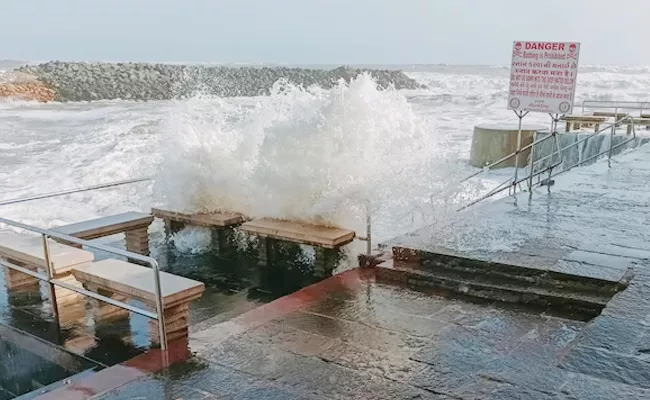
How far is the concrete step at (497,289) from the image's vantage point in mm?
4977

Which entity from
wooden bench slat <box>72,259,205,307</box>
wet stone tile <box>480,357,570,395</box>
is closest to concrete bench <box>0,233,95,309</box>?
wooden bench slat <box>72,259,205,307</box>

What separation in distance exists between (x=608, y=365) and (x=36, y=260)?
5.16 m

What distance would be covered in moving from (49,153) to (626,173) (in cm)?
1856

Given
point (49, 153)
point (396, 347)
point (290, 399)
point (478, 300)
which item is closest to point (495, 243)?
point (478, 300)

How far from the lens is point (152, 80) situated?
5347 cm

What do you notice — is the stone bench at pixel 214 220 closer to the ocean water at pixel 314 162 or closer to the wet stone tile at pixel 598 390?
the ocean water at pixel 314 162

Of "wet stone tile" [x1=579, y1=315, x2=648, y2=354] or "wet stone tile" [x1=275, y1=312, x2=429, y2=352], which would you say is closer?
"wet stone tile" [x1=579, y1=315, x2=648, y2=354]

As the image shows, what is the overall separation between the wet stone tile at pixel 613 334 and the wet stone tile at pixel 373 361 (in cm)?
110

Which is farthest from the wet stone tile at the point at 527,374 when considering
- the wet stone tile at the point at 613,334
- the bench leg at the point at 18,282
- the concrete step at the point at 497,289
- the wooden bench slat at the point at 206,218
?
the bench leg at the point at 18,282

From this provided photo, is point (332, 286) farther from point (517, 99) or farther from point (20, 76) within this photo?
point (20, 76)

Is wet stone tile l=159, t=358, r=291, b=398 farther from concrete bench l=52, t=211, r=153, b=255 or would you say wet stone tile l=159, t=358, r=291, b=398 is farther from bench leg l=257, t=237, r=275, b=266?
concrete bench l=52, t=211, r=153, b=255

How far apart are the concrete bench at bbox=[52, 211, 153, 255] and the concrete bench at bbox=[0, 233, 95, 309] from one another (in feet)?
2.67

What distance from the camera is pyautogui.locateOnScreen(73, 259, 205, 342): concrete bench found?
15.3 ft

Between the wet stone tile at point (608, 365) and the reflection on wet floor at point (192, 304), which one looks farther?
the reflection on wet floor at point (192, 304)
